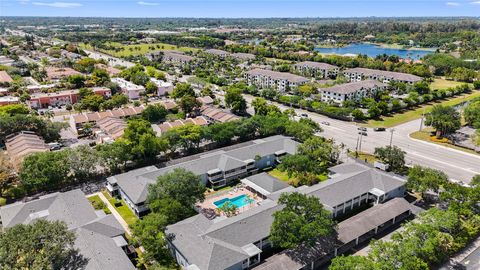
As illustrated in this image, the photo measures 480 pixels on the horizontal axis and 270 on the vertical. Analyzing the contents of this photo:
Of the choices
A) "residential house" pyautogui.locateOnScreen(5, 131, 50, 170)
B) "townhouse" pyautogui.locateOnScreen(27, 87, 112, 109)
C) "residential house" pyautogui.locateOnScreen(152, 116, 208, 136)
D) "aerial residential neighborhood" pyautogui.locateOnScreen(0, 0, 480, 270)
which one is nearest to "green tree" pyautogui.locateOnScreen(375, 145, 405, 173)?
"aerial residential neighborhood" pyautogui.locateOnScreen(0, 0, 480, 270)

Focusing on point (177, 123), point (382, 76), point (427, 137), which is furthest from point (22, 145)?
point (382, 76)

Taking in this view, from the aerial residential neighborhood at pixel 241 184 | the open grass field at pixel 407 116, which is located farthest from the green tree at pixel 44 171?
the open grass field at pixel 407 116

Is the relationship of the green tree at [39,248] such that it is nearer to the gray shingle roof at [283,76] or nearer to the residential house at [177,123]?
the residential house at [177,123]

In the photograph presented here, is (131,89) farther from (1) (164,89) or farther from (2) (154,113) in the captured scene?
(2) (154,113)

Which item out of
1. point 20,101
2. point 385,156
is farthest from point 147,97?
point 385,156

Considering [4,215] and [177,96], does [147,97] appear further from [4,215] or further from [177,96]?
[4,215]
